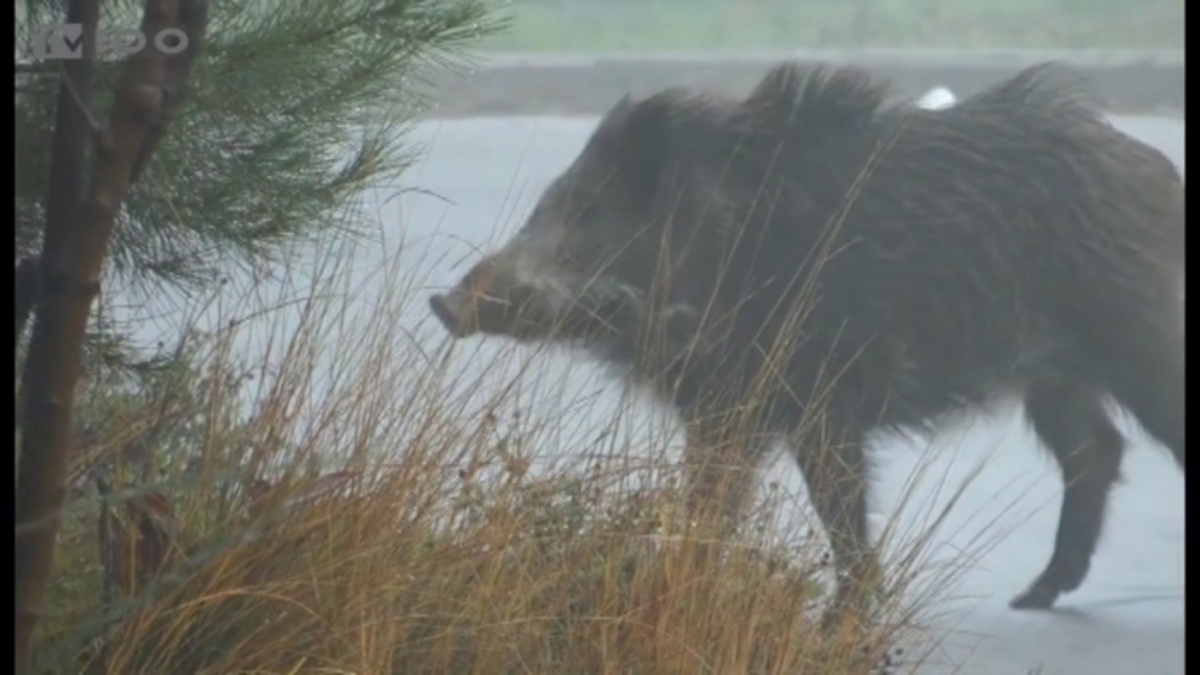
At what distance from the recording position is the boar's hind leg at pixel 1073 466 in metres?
2.92

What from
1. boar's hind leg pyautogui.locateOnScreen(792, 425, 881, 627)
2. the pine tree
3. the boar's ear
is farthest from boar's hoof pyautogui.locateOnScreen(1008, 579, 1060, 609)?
the pine tree

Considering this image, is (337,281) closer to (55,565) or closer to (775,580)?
(55,565)

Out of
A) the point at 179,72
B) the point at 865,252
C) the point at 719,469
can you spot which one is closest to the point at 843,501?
the point at 719,469

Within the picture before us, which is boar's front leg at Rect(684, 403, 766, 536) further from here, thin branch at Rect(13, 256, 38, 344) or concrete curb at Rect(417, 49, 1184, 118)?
thin branch at Rect(13, 256, 38, 344)

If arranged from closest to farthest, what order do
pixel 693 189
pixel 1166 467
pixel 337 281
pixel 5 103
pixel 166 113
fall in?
pixel 166 113 → pixel 5 103 → pixel 337 281 → pixel 693 189 → pixel 1166 467

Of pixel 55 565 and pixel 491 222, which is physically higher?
pixel 491 222

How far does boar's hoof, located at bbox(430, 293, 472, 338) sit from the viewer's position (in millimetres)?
2703

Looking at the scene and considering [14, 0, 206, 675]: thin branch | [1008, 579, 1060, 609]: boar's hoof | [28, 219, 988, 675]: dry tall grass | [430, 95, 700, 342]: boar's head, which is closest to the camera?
[14, 0, 206, 675]: thin branch

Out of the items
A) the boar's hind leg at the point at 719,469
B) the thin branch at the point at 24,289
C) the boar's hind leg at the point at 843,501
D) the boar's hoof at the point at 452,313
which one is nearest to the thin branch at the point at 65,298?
the thin branch at the point at 24,289

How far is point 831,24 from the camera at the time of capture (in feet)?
9.45

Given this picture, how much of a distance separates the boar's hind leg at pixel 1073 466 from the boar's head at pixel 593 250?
614mm

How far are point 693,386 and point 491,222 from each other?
366 millimetres

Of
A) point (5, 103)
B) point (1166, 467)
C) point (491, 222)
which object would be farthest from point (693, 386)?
point (5, 103)

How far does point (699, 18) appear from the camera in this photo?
2.86 metres
